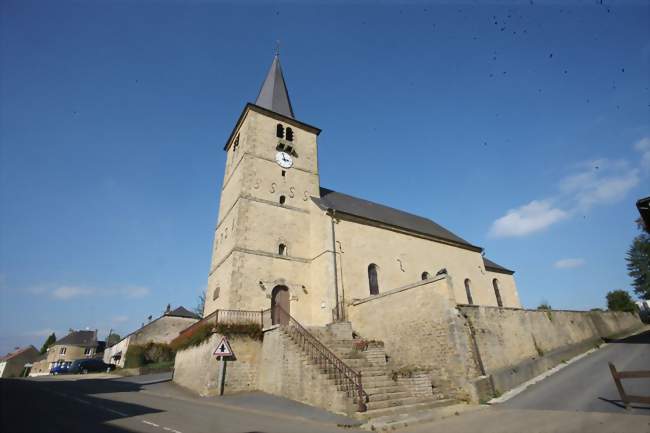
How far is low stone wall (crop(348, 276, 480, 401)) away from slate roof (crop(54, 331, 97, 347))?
61.7 meters

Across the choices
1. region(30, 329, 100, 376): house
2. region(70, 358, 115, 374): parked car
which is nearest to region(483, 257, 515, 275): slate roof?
region(70, 358, 115, 374): parked car

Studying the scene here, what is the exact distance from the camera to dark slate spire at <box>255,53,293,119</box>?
23000mm

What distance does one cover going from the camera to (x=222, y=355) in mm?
12102

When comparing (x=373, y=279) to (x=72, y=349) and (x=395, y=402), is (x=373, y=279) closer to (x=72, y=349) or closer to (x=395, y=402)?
(x=395, y=402)

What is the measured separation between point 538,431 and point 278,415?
6.39 metres

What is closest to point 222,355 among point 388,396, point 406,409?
point 388,396

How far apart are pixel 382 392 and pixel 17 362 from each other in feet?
289

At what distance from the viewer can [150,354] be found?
28672 mm

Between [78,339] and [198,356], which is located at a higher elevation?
[78,339]

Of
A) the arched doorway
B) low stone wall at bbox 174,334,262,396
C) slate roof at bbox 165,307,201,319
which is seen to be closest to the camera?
low stone wall at bbox 174,334,262,396

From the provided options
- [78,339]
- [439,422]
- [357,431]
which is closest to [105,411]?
[357,431]

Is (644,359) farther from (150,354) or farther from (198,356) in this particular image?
(150,354)

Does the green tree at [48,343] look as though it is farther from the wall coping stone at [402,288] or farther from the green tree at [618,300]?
the green tree at [618,300]

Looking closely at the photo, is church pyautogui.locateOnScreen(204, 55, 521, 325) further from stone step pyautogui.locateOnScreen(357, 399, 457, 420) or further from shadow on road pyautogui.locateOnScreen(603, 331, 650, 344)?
shadow on road pyautogui.locateOnScreen(603, 331, 650, 344)
